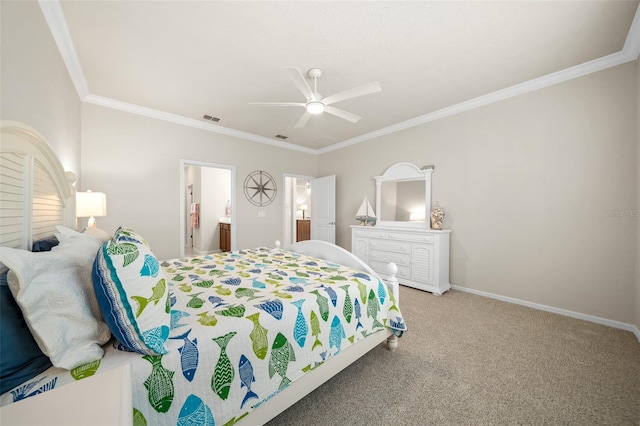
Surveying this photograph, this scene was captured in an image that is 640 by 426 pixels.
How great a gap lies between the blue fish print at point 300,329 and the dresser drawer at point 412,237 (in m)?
2.52

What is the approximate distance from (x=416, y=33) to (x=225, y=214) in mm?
5782

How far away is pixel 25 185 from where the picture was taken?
132 cm

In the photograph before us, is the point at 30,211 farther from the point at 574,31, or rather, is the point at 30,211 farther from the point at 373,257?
the point at 574,31

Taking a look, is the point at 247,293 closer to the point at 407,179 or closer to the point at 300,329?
the point at 300,329

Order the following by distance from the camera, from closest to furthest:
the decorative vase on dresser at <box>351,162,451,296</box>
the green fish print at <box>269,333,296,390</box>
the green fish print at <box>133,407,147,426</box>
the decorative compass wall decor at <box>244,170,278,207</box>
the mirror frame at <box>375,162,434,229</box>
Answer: the green fish print at <box>133,407,147,426</box>
the green fish print at <box>269,333,296,390</box>
the decorative vase on dresser at <box>351,162,451,296</box>
the mirror frame at <box>375,162,434,229</box>
the decorative compass wall decor at <box>244,170,278,207</box>

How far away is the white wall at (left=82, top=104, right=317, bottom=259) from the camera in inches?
127

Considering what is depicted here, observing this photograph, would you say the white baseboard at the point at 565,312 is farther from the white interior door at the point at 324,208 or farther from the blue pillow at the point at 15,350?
the blue pillow at the point at 15,350

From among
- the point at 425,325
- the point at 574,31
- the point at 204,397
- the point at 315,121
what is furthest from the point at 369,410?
the point at 315,121

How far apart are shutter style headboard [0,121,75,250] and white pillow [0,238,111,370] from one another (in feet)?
1.64

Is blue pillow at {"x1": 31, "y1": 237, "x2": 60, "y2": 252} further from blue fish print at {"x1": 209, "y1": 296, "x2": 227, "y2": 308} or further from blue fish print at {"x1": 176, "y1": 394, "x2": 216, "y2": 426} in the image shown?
blue fish print at {"x1": 176, "y1": 394, "x2": 216, "y2": 426}

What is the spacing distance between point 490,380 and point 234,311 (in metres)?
1.76

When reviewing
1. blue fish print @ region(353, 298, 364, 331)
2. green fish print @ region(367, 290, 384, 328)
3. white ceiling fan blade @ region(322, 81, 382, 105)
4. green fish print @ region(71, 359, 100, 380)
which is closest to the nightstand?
green fish print @ region(71, 359, 100, 380)

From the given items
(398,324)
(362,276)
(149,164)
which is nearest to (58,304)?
(362,276)

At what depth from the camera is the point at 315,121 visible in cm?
395
